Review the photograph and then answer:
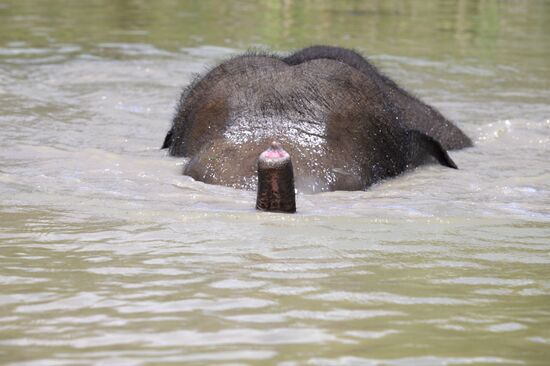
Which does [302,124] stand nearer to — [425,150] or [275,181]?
[275,181]

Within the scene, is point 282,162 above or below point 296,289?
above

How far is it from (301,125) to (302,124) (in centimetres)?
1

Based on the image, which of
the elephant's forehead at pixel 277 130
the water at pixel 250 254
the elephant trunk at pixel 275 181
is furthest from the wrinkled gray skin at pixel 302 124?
the elephant trunk at pixel 275 181

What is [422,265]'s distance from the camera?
4.75m

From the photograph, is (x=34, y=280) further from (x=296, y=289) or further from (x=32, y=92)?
(x=32, y=92)

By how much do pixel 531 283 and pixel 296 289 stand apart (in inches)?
38.1

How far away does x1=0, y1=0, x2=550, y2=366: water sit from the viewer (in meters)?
3.78

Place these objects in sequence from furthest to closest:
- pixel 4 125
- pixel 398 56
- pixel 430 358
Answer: pixel 398 56 < pixel 4 125 < pixel 430 358

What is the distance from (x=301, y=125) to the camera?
257 inches

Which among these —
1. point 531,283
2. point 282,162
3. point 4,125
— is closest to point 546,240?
point 531,283

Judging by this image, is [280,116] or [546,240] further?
[280,116]

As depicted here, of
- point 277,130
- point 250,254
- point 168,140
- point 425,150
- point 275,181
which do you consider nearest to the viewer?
point 250,254

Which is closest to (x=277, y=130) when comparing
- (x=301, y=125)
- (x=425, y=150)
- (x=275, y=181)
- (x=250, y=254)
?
(x=301, y=125)

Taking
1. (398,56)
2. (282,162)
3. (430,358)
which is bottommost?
(430,358)
